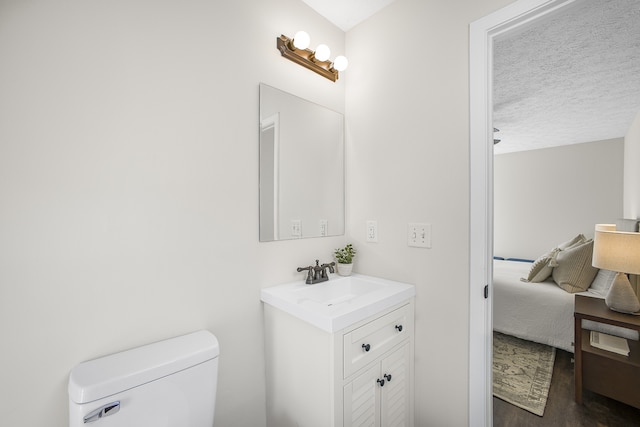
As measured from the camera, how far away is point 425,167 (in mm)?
1395

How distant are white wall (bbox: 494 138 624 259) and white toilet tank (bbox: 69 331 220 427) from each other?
552cm

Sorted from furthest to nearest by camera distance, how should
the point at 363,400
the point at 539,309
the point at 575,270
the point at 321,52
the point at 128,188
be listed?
the point at 575,270, the point at 539,309, the point at 321,52, the point at 363,400, the point at 128,188

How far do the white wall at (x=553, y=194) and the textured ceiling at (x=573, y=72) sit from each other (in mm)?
579

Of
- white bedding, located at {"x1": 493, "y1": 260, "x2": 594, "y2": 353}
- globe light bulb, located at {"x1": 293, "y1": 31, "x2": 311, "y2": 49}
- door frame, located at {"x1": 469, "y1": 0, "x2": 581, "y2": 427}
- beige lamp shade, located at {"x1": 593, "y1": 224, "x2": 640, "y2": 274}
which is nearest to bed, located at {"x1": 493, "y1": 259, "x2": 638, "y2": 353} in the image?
white bedding, located at {"x1": 493, "y1": 260, "x2": 594, "y2": 353}

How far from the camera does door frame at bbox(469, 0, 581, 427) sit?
1.21 m

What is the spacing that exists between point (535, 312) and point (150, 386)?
300cm

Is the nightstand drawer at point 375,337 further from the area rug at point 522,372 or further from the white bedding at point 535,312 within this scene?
the white bedding at point 535,312

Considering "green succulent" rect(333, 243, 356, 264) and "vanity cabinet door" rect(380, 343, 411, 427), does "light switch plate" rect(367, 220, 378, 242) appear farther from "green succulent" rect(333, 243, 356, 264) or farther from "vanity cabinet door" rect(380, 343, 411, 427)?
"vanity cabinet door" rect(380, 343, 411, 427)

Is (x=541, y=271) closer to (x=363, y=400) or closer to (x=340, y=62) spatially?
(x=363, y=400)

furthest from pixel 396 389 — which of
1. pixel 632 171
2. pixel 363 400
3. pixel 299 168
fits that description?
pixel 632 171

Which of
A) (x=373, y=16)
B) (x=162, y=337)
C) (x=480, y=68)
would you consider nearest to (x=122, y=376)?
(x=162, y=337)

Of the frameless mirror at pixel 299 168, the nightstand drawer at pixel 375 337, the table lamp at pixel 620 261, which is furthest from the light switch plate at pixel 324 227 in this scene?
the table lamp at pixel 620 261

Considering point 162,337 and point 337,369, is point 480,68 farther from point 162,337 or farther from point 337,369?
point 162,337

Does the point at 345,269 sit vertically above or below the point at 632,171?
below
